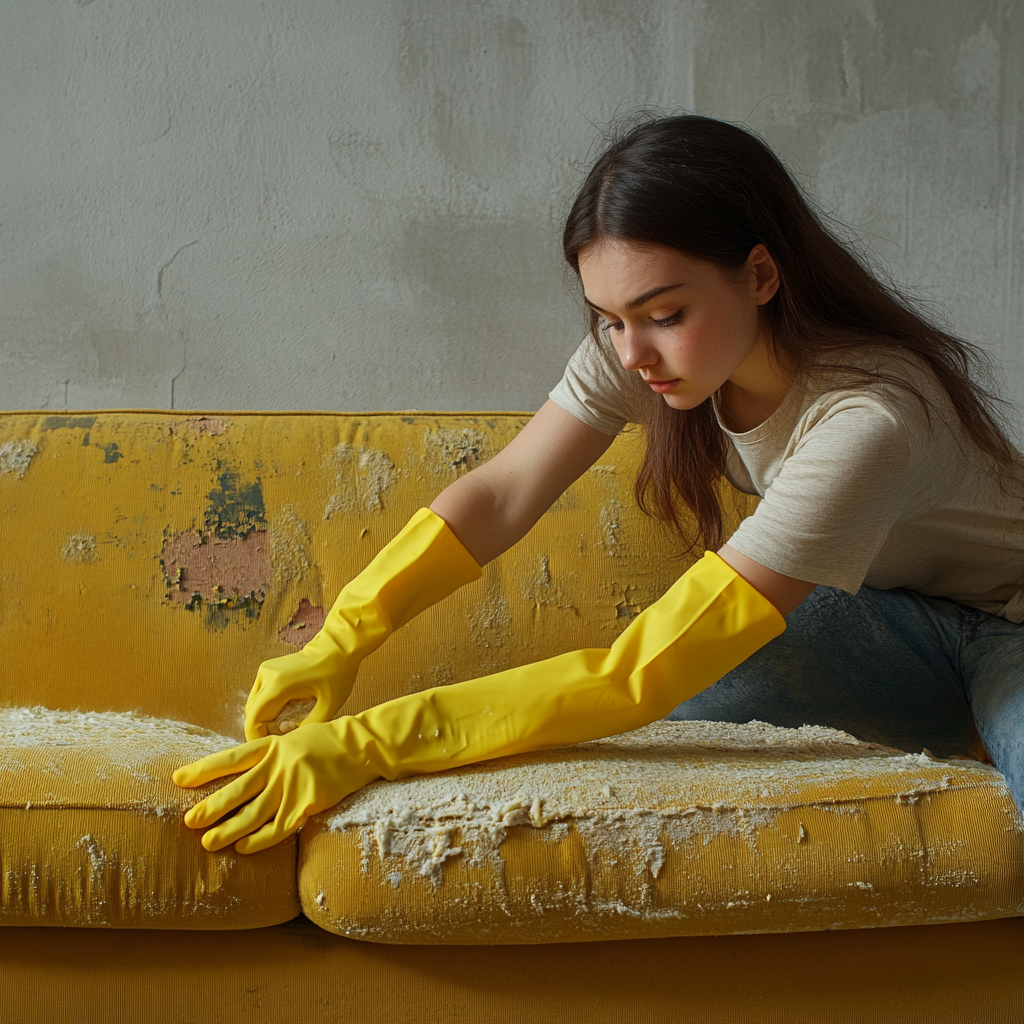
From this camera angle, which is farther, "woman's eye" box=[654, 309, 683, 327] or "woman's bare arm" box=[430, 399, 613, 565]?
"woman's bare arm" box=[430, 399, 613, 565]


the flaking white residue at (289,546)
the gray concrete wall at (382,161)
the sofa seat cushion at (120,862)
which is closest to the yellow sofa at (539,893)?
the sofa seat cushion at (120,862)

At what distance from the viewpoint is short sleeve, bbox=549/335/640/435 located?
1.25m

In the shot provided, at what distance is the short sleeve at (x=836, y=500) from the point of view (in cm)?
96

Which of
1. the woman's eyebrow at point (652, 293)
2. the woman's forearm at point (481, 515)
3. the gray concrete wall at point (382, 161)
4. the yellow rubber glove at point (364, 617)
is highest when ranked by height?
the gray concrete wall at point (382, 161)

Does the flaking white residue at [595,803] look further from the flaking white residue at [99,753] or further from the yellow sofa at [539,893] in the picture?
the flaking white residue at [99,753]

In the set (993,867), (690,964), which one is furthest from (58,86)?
(993,867)

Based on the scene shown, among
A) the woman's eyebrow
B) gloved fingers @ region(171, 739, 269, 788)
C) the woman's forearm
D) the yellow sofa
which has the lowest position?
the yellow sofa

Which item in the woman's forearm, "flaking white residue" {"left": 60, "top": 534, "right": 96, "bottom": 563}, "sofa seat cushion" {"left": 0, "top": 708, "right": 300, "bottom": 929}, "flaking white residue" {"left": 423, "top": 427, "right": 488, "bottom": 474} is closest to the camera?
"sofa seat cushion" {"left": 0, "top": 708, "right": 300, "bottom": 929}

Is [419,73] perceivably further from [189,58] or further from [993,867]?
[993,867]

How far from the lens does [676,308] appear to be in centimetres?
Result: 100

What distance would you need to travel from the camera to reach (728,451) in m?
1.31

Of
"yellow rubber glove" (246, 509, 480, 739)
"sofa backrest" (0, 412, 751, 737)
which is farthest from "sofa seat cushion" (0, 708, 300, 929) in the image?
"sofa backrest" (0, 412, 751, 737)

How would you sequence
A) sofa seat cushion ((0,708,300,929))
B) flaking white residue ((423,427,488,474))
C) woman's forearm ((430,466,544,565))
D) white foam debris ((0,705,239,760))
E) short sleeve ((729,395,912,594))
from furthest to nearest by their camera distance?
flaking white residue ((423,427,488,474)) → woman's forearm ((430,466,544,565)) → white foam debris ((0,705,239,760)) → short sleeve ((729,395,912,594)) → sofa seat cushion ((0,708,300,929))

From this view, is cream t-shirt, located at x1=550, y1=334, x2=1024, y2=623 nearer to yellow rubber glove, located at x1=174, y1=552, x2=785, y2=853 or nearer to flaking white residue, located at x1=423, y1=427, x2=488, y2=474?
yellow rubber glove, located at x1=174, y1=552, x2=785, y2=853
